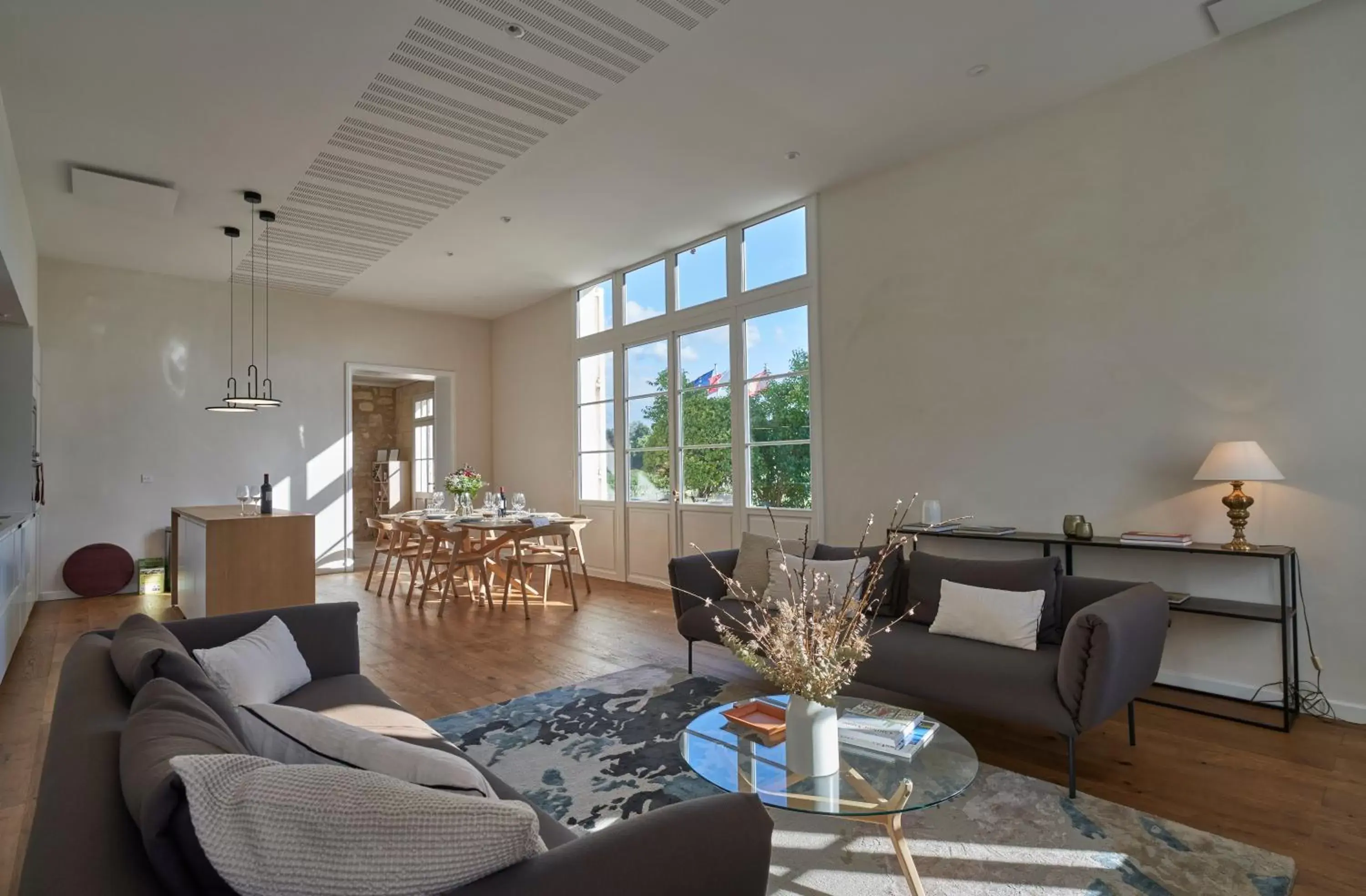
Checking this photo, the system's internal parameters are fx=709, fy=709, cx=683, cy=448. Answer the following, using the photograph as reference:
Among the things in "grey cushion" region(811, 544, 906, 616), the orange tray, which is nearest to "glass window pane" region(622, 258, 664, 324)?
"grey cushion" region(811, 544, 906, 616)

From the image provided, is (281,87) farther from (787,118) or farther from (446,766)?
(446,766)

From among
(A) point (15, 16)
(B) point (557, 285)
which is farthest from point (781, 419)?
(A) point (15, 16)

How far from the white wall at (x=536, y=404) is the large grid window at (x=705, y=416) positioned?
186 cm

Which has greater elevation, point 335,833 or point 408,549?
point 335,833

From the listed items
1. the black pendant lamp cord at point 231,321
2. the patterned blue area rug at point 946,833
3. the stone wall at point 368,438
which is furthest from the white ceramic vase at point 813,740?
the stone wall at point 368,438

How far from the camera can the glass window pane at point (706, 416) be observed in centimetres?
636

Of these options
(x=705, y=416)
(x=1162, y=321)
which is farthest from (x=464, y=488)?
(x=1162, y=321)

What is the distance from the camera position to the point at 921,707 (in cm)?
343

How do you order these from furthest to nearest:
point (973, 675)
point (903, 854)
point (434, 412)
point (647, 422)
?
point (434, 412) → point (647, 422) → point (973, 675) → point (903, 854)

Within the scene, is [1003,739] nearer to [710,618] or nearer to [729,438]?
[710,618]

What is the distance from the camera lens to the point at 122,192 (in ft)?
16.4

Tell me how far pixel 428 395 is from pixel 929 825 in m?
10.6

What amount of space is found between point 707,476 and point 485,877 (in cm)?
565

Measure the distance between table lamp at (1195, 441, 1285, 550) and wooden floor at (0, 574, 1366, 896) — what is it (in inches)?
36.0
